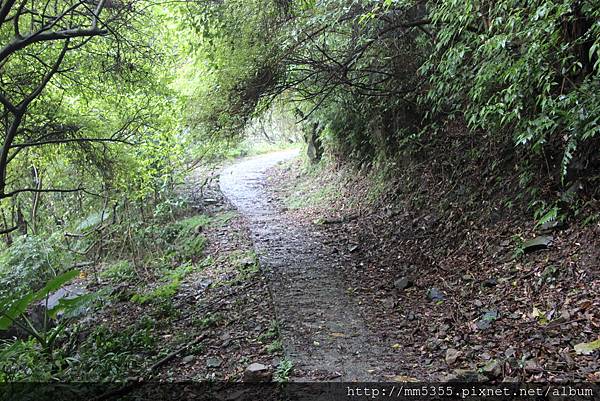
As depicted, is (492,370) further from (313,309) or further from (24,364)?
(24,364)

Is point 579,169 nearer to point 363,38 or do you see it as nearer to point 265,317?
point 363,38

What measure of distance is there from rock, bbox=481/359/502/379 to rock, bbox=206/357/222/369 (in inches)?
111

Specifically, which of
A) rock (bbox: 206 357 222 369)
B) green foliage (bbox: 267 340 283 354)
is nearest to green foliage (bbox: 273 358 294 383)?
green foliage (bbox: 267 340 283 354)

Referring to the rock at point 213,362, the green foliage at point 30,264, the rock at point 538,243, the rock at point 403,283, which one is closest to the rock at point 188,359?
the rock at point 213,362

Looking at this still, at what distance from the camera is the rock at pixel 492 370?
400cm

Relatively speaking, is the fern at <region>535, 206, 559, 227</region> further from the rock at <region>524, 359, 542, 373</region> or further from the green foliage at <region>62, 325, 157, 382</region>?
the green foliage at <region>62, 325, 157, 382</region>

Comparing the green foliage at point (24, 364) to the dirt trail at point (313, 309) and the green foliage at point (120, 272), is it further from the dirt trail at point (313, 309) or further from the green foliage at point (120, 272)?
the green foliage at point (120, 272)

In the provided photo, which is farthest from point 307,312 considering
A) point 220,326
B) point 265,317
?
point 220,326

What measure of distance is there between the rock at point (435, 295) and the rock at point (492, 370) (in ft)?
5.82

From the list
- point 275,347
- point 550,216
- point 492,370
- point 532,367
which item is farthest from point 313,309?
point 550,216

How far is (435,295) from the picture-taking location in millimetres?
6027

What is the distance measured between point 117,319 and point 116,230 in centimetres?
386

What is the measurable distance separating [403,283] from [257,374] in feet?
9.57

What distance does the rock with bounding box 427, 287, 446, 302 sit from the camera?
594 centimetres
